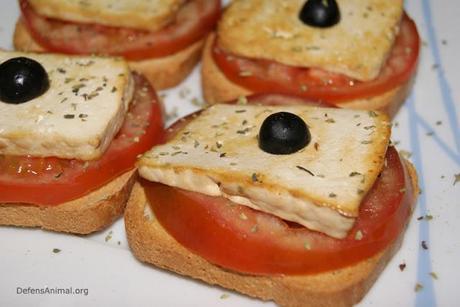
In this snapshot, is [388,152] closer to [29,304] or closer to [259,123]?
[259,123]

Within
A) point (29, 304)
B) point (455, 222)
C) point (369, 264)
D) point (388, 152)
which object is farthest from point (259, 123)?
point (29, 304)

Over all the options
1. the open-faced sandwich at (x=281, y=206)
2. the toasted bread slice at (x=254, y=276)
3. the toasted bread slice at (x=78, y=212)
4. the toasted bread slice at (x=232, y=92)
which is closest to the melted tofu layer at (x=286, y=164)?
the open-faced sandwich at (x=281, y=206)

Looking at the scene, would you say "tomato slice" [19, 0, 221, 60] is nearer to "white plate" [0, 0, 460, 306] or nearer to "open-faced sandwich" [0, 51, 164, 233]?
"open-faced sandwich" [0, 51, 164, 233]

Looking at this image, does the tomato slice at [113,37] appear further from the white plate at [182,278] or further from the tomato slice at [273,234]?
the tomato slice at [273,234]

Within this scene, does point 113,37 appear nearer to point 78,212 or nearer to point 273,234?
point 78,212

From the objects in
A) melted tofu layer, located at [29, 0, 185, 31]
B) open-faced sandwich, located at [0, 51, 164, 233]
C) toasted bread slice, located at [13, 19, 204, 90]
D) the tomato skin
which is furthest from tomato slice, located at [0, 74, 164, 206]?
melted tofu layer, located at [29, 0, 185, 31]

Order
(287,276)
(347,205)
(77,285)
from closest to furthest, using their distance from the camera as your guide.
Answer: (347,205) < (287,276) < (77,285)
